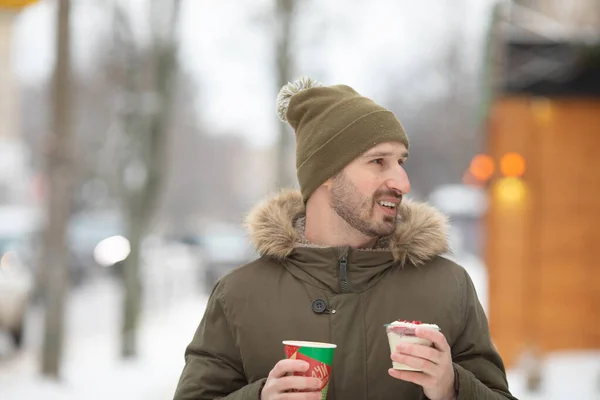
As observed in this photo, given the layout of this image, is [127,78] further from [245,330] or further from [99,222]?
[99,222]

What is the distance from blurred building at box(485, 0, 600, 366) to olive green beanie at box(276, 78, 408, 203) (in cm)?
987

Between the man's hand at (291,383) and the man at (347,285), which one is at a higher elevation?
the man at (347,285)

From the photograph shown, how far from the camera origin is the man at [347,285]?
2846 mm

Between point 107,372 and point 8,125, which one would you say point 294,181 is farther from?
point 8,125

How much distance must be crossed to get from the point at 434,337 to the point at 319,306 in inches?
21.1

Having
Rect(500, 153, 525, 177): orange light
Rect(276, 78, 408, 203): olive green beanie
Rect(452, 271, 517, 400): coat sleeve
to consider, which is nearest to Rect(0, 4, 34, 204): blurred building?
Rect(500, 153, 525, 177): orange light

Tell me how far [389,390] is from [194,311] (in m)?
16.8

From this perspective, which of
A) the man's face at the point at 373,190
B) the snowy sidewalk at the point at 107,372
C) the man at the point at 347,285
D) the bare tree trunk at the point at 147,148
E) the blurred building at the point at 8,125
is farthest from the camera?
the blurred building at the point at 8,125

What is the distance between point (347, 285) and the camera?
114 inches

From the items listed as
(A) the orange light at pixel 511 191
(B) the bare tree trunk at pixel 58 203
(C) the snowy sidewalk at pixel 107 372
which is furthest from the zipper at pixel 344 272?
(A) the orange light at pixel 511 191

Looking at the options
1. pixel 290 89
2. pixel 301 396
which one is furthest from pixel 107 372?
pixel 301 396

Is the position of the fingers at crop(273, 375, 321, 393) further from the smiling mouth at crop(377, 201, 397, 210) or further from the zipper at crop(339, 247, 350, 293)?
the smiling mouth at crop(377, 201, 397, 210)

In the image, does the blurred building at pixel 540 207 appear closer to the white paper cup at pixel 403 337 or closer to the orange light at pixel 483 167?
the orange light at pixel 483 167

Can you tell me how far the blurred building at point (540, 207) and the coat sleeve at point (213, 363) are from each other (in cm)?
1030
